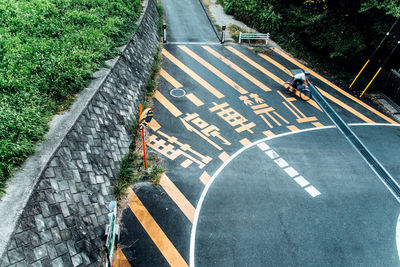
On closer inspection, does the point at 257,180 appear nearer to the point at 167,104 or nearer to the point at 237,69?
the point at 167,104

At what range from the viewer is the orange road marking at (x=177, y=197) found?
31.7 feet

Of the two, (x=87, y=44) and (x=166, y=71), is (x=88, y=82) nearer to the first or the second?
(x=87, y=44)

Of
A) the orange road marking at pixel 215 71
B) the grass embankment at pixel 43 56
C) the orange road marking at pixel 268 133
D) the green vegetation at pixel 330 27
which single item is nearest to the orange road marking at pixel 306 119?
the orange road marking at pixel 268 133

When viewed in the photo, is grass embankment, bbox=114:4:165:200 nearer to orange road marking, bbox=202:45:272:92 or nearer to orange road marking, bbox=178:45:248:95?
orange road marking, bbox=178:45:248:95

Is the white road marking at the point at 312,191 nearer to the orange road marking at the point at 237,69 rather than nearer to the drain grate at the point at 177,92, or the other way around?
the orange road marking at the point at 237,69

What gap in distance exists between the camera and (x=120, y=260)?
26.8 feet

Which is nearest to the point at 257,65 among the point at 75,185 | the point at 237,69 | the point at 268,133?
the point at 237,69

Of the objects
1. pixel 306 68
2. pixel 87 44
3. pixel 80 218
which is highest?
pixel 306 68

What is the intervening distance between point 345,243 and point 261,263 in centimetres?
312

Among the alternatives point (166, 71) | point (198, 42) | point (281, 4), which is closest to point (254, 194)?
point (166, 71)

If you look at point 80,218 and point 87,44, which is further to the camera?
point 87,44

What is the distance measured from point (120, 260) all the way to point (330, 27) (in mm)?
19274

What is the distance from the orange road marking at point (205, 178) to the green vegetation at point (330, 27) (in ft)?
43.0

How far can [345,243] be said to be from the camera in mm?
9023
